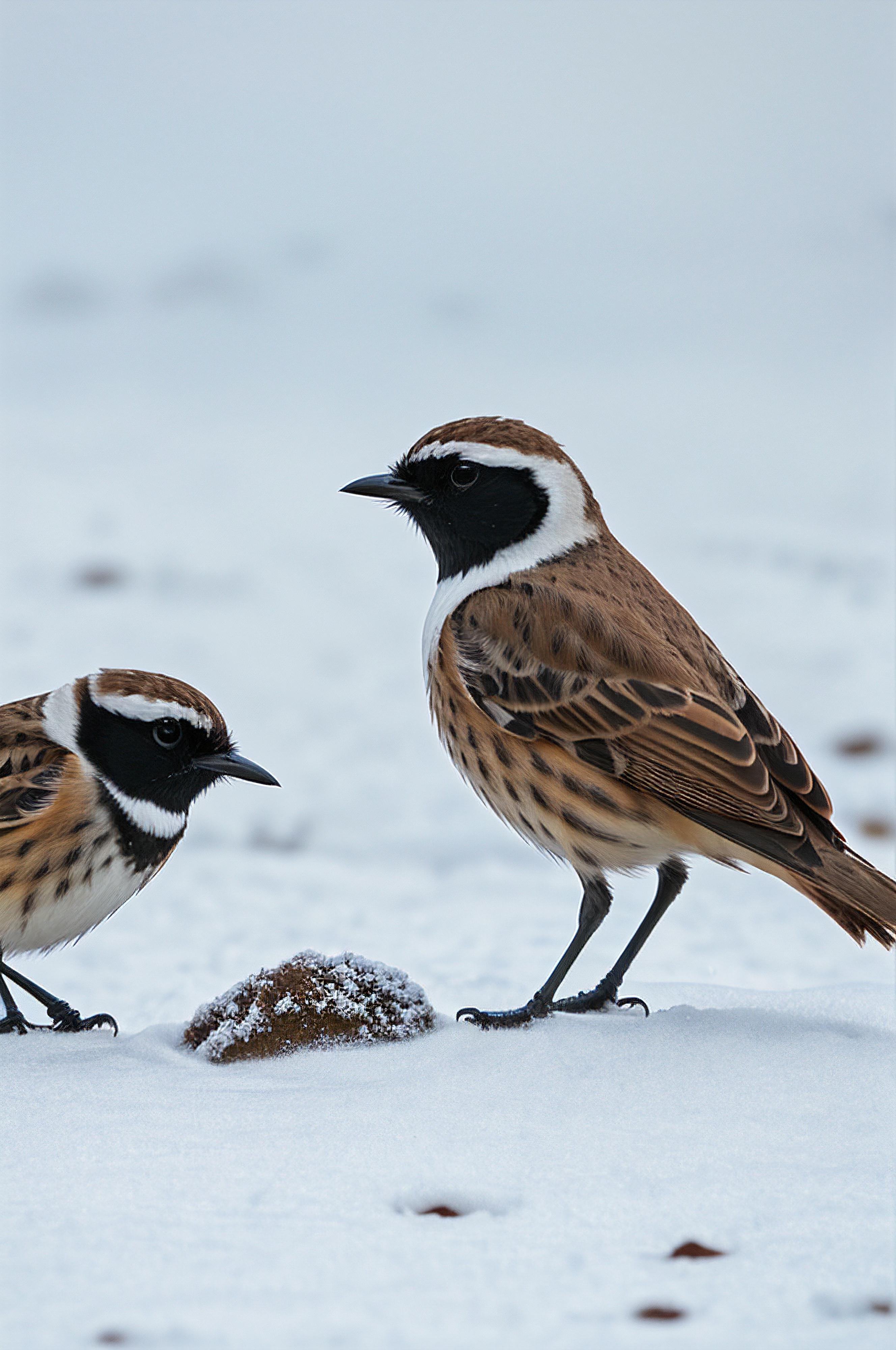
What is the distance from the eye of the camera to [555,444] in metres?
5.54

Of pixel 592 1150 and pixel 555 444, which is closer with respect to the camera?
pixel 592 1150

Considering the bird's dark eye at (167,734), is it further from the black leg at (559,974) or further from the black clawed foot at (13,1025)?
the black leg at (559,974)

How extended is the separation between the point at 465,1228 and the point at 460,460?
2.92 meters

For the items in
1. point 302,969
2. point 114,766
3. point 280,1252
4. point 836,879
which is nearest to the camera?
point 280,1252

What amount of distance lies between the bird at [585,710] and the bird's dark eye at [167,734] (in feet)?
3.11

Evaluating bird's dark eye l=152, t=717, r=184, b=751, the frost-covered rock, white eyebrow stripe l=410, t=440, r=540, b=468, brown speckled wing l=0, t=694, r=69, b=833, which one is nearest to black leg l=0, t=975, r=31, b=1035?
brown speckled wing l=0, t=694, r=69, b=833

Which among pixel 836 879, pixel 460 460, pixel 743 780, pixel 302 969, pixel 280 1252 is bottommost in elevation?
pixel 280 1252

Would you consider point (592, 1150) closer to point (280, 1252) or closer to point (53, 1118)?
point (280, 1252)

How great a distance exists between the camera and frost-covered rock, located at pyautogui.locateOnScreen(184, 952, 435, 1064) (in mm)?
4637

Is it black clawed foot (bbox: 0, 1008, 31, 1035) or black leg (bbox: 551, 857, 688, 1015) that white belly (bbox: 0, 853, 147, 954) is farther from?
black leg (bbox: 551, 857, 688, 1015)

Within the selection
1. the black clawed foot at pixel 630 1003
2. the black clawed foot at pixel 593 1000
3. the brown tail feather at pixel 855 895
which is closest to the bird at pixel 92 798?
the black clawed foot at pixel 593 1000

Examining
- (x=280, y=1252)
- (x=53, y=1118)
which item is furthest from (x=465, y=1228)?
(x=53, y=1118)

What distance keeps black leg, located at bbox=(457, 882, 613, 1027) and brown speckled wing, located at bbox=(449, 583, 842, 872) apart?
1.86 feet

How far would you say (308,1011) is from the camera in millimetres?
4699
